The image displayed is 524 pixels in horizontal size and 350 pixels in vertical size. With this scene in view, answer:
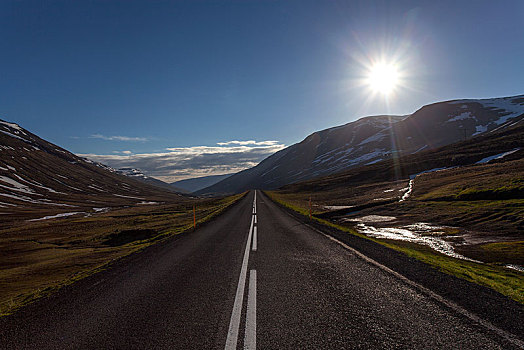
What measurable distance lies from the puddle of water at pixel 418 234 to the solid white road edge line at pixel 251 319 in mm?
10304

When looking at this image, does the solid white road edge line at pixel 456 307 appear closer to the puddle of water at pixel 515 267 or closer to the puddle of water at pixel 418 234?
the puddle of water at pixel 515 267

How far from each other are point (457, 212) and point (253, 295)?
2065 cm

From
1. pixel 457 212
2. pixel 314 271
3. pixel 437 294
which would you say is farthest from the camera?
pixel 457 212

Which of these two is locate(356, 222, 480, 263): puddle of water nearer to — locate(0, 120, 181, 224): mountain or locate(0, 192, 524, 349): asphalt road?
locate(0, 192, 524, 349): asphalt road

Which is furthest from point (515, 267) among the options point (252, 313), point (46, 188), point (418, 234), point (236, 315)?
point (46, 188)

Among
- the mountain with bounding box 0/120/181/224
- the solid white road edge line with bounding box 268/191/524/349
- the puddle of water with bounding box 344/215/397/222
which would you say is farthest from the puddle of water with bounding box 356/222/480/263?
the mountain with bounding box 0/120/181/224

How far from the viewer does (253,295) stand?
5996 millimetres

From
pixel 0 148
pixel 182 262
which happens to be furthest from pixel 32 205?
pixel 182 262

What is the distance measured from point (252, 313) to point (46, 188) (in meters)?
185

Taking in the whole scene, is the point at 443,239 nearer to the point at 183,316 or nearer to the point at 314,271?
the point at 314,271

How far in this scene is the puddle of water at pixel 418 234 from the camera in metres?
12.7

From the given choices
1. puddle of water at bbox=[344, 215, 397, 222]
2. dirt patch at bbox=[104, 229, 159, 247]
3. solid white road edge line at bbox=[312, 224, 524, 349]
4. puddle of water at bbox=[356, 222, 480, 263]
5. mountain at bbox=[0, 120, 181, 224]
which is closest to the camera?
solid white road edge line at bbox=[312, 224, 524, 349]

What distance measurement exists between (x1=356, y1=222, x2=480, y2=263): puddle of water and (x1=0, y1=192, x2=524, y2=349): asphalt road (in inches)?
280

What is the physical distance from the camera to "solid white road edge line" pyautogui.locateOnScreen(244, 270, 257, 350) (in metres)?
3.97
